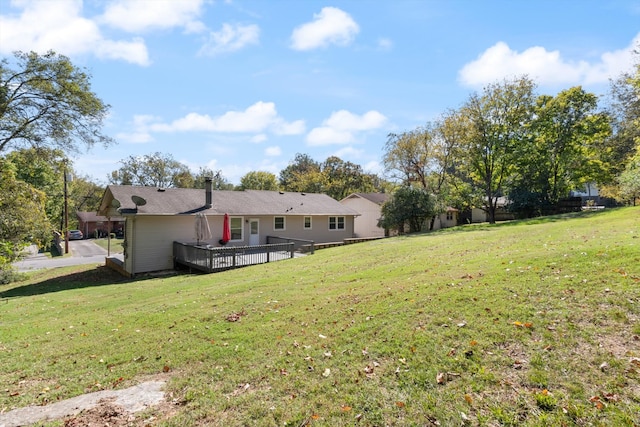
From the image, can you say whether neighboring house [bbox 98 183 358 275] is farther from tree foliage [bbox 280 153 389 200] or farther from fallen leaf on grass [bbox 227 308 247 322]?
tree foliage [bbox 280 153 389 200]

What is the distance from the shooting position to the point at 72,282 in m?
16.6

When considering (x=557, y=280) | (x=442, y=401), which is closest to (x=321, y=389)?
(x=442, y=401)

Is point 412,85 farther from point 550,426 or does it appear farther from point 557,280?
point 550,426

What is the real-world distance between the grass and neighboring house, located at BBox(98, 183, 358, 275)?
906 cm

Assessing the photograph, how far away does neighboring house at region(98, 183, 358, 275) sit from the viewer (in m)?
17.6

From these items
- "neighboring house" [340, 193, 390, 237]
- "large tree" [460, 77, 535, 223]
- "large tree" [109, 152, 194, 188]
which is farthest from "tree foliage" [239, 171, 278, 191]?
"large tree" [460, 77, 535, 223]

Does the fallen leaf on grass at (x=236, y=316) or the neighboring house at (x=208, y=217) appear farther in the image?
the neighboring house at (x=208, y=217)

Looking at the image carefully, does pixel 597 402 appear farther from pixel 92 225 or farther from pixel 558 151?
pixel 92 225

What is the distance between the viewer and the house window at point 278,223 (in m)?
23.0

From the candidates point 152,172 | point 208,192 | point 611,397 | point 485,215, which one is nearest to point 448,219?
→ point 485,215

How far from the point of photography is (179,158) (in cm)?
5391

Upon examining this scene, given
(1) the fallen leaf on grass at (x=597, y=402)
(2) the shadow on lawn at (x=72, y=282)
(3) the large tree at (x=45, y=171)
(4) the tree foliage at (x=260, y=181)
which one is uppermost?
(4) the tree foliage at (x=260, y=181)

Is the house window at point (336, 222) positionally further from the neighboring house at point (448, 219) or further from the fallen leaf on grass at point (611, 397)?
the fallen leaf on grass at point (611, 397)

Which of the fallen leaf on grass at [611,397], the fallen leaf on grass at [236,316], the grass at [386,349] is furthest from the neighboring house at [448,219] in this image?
the fallen leaf on grass at [611,397]
